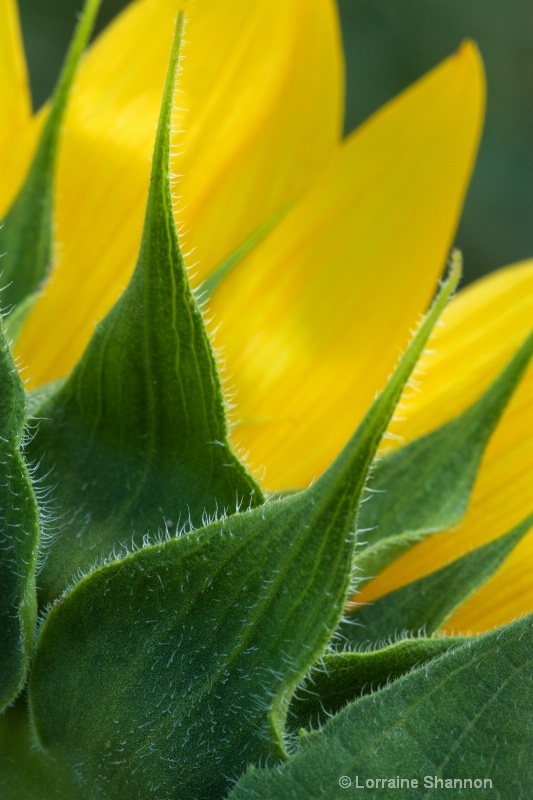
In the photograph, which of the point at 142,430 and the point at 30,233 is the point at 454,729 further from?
the point at 30,233

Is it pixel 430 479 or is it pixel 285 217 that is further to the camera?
pixel 285 217

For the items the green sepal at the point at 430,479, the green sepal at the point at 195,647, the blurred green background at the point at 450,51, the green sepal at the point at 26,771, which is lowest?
the green sepal at the point at 26,771

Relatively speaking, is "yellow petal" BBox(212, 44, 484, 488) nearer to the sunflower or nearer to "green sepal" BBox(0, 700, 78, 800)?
the sunflower

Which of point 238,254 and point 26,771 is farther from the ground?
point 238,254

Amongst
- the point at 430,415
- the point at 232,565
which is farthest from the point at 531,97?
the point at 232,565

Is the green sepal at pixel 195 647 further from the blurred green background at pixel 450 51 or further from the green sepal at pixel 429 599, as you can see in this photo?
the blurred green background at pixel 450 51

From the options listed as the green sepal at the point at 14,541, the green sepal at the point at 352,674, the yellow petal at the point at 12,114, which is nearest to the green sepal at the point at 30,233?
the yellow petal at the point at 12,114

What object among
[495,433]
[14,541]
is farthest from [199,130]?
[14,541]
